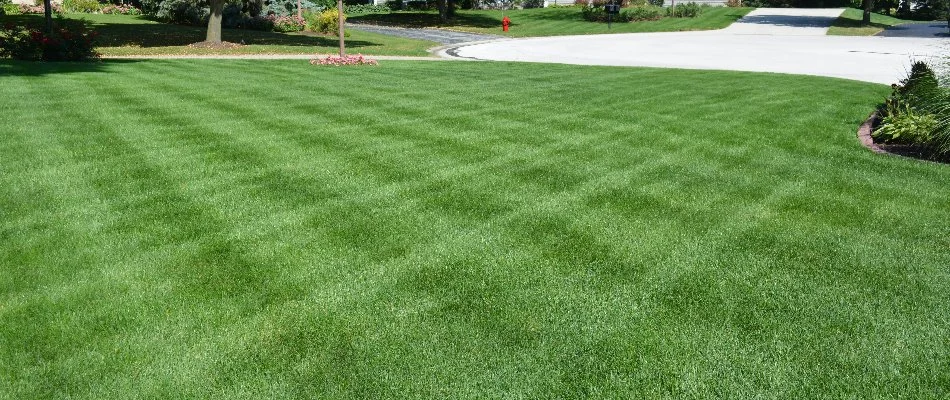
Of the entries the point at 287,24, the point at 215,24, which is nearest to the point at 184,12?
the point at 287,24

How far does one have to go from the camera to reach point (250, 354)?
4.16 meters

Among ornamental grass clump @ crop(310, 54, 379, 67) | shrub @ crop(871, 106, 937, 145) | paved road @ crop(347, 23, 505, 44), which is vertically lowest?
shrub @ crop(871, 106, 937, 145)

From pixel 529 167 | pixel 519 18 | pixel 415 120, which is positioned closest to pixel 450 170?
pixel 529 167

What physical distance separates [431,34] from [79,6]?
72.0 ft

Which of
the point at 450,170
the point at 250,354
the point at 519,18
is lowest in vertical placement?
the point at 250,354

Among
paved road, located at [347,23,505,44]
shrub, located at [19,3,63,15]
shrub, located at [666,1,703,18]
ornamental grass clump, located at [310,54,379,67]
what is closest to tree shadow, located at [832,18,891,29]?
shrub, located at [666,1,703,18]

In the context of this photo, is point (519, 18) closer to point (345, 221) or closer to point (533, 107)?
point (533, 107)

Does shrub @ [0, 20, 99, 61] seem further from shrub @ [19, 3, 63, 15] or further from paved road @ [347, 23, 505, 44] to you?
shrub @ [19, 3, 63, 15]

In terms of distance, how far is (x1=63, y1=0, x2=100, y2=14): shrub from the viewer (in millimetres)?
42188

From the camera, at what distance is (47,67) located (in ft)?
54.1

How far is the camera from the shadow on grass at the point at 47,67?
15.4 meters

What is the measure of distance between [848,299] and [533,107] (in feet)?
27.0

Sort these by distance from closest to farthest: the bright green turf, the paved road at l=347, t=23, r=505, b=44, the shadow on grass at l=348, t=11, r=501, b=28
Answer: the bright green turf
the paved road at l=347, t=23, r=505, b=44
the shadow on grass at l=348, t=11, r=501, b=28

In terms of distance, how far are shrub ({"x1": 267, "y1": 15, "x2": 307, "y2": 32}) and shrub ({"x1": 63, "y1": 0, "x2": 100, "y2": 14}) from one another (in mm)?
13846
